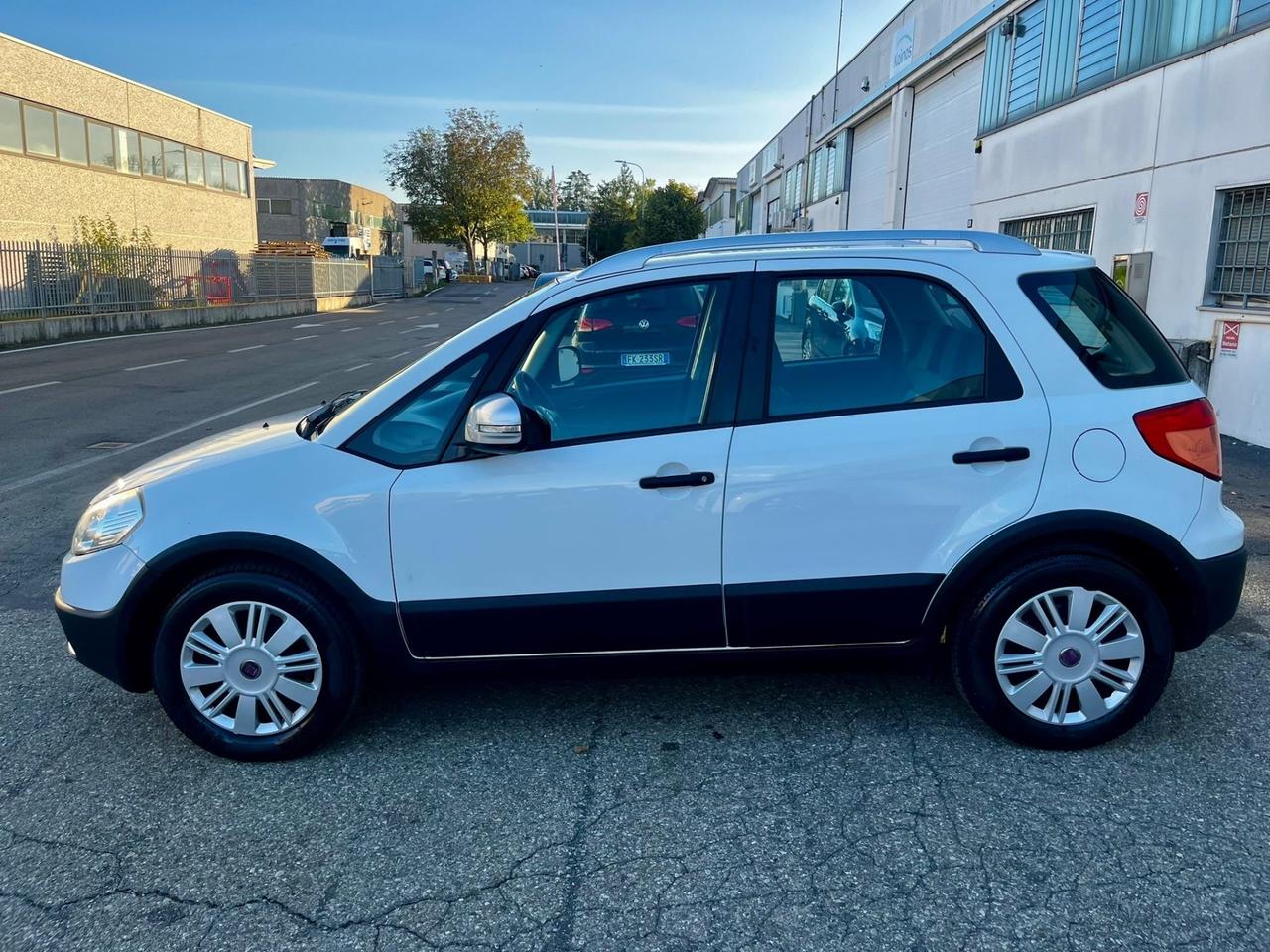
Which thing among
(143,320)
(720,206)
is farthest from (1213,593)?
(720,206)

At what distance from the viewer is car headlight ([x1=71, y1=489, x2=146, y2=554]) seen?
3422mm

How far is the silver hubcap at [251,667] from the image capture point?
3361 mm

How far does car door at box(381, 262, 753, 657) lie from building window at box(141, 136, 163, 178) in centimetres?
3709

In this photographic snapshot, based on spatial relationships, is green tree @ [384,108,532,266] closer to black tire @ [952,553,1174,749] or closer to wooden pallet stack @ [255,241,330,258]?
wooden pallet stack @ [255,241,330,258]

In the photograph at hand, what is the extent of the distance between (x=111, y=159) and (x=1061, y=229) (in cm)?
3064

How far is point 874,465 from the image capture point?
3.29m

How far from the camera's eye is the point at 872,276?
351 cm

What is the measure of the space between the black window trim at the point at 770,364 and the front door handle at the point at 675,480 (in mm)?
229

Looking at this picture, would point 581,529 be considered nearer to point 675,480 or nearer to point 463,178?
point 675,480

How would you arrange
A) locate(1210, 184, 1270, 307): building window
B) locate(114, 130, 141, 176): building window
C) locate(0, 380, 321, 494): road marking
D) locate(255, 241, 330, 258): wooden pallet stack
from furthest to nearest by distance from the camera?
locate(255, 241, 330, 258): wooden pallet stack
locate(114, 130, 141, 176): building window
locate(1210, 184, 1270, 307): building window
locate(0, 380, 321, 494): road marking

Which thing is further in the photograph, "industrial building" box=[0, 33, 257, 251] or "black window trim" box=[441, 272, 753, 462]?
"industrial building" box=[0, 33, 257, 251]

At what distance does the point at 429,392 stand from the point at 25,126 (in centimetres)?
3159

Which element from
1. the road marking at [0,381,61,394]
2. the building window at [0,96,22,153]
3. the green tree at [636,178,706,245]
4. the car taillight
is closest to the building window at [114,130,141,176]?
the building window at [0,96,22,153]

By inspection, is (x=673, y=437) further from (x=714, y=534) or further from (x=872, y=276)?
(x=872, y=276)
